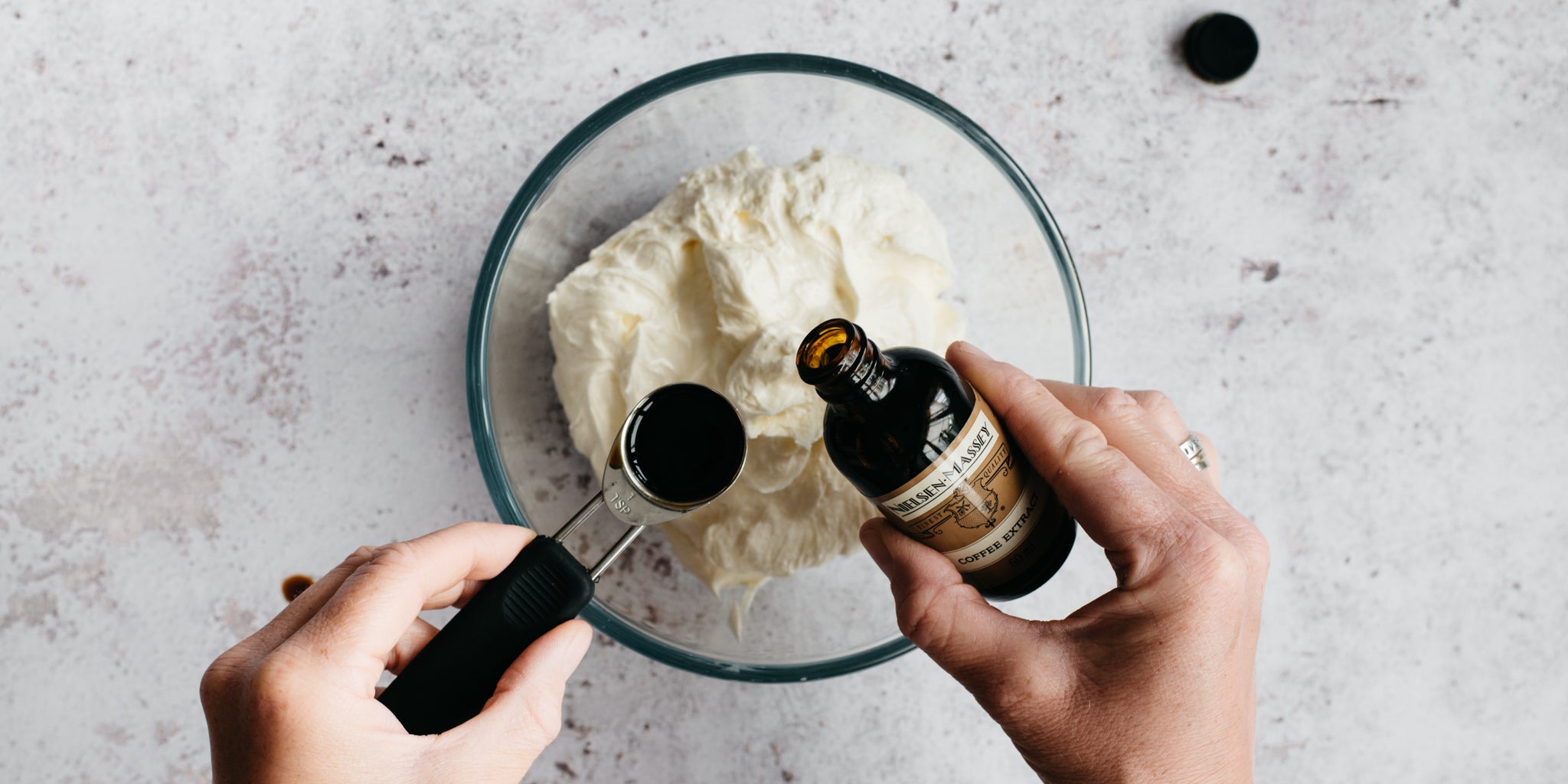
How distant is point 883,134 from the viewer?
1.36 meters

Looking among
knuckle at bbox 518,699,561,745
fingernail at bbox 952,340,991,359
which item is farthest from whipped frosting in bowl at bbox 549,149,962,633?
knuckle at bbox 518,699,561,745

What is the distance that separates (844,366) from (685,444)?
337mm

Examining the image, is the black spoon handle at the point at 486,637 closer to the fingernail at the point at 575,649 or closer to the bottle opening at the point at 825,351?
the fingernail at the point at 575,649

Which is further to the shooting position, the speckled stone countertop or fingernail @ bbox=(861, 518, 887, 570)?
the speckled stone countertop

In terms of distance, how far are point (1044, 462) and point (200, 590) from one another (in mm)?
1237

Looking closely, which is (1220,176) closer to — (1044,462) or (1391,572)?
(1391,572)

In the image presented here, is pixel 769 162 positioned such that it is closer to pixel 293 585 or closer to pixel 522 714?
pixel 522 714

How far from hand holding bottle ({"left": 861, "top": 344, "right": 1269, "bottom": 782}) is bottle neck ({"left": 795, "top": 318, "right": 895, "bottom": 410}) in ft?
0.53

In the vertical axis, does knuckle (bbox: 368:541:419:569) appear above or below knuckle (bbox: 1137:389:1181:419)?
above

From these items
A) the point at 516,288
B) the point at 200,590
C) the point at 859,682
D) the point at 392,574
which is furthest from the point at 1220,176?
the point at 200,590

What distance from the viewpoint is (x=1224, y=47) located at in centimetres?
142

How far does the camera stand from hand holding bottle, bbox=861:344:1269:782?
2.77 feet

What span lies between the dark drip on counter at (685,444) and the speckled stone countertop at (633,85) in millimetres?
418

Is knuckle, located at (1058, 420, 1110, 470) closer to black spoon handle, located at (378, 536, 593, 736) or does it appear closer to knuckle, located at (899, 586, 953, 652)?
knuckle, located at (899, 586, 953, 652)
